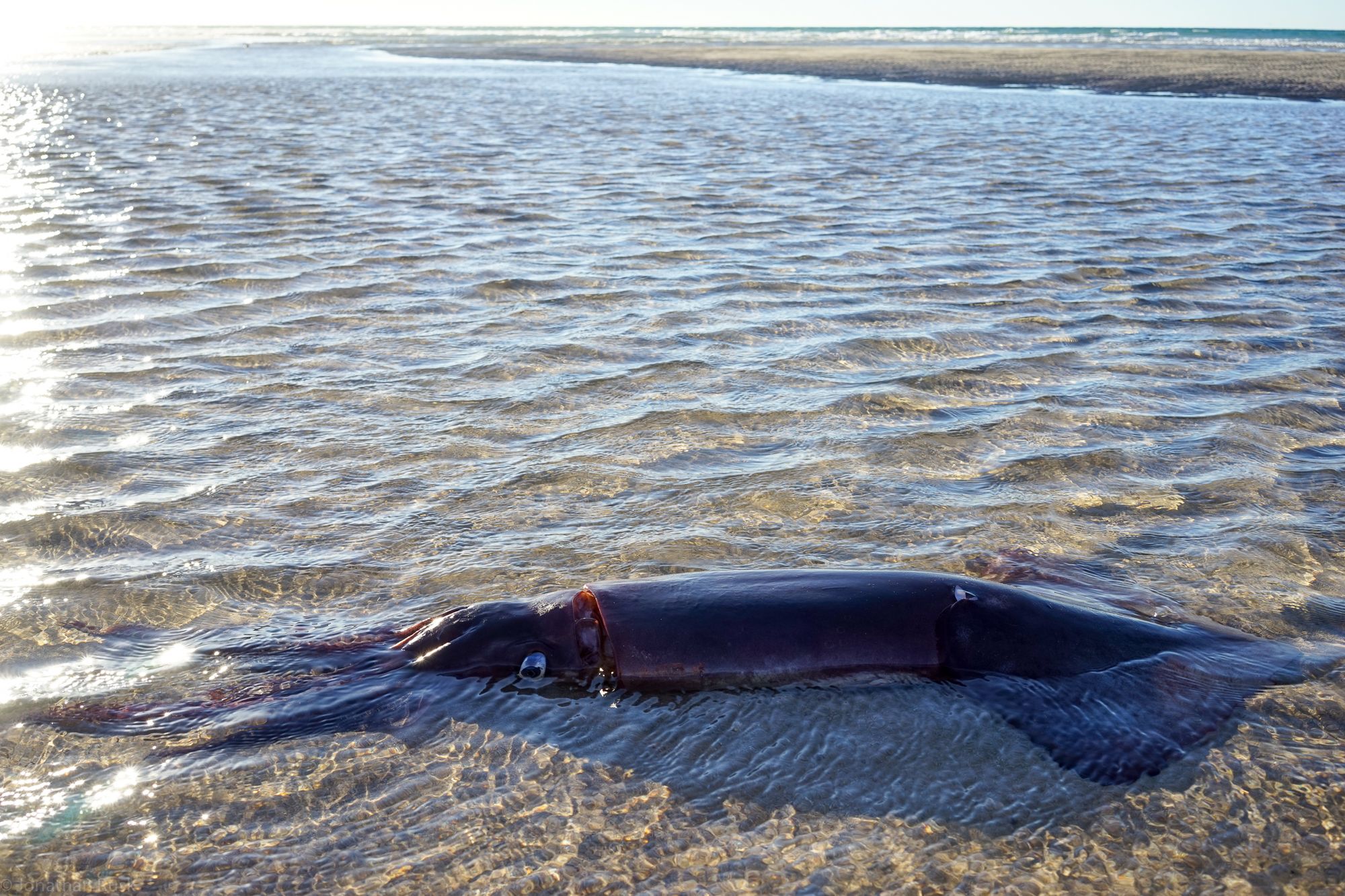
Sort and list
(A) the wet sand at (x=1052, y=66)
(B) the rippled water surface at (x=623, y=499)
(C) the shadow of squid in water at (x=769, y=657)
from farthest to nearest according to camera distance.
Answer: (A) the wet sand at (x=1052, y=66) → (C) the shadow of squid in water at (x=769, y=657) → (B) the rippled water surface at (x=623, y=499)

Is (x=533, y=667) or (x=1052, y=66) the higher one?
(x=1052, y=66)

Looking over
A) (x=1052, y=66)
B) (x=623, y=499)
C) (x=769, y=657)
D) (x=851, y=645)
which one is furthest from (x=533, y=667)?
(x=1052, y=66)

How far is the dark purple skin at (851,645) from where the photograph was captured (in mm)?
2957

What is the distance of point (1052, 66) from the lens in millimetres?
28250

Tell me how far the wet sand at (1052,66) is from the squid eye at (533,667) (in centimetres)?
2274

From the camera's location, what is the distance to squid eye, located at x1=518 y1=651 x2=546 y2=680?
118 inches

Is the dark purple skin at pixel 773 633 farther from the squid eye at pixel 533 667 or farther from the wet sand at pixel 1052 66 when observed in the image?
the wet sand at pixel 1052 66

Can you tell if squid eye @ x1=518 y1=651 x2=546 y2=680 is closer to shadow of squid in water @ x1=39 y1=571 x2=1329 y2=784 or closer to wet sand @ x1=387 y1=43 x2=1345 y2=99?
shadow of squid in water @ x1=39 y1=571 x2=1329 y2=784

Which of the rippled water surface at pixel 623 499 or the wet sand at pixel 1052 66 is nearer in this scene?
the rippled water surface at pixel 623 499

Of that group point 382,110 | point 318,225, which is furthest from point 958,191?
point 382,110

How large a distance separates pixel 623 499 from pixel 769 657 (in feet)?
4.35

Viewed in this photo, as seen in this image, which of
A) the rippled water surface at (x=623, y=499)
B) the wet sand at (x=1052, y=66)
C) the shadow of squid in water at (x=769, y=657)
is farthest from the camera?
the wet sand at (x=1052, y=66)

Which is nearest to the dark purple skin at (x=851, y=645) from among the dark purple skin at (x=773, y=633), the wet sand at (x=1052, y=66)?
the dark purple skin at (x=773, y=633)

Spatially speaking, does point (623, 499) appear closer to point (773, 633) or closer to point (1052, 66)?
point (773, 633)
